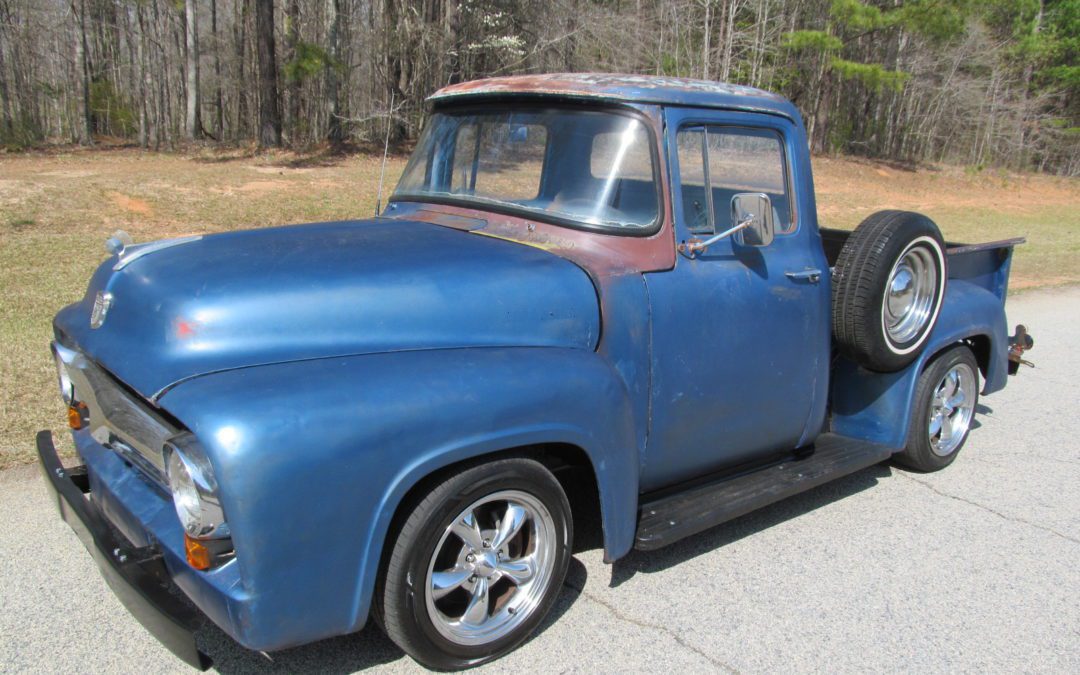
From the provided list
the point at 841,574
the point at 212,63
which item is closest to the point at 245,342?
the point at 841,574

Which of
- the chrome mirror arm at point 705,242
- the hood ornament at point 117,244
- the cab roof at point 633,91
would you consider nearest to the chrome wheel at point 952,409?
the cab roof at point 633,91

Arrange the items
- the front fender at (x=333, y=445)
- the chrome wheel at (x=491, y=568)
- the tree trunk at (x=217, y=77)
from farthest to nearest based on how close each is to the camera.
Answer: the tree trunk at (x=217, y=77), the chrome wheel at (x=491, y=568), the front fender at (x=333, y=445)

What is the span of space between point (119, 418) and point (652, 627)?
6.91ft

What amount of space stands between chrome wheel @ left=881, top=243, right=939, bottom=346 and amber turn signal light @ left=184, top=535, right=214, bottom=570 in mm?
3266

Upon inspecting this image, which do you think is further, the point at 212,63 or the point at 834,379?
the point at 212,63

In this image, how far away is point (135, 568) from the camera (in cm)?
253

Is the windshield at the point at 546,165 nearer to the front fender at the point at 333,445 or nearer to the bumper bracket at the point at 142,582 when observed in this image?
the front fender at the point at 333,445

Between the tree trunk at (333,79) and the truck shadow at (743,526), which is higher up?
the tree trunk at (333,79)

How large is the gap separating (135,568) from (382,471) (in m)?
0.83

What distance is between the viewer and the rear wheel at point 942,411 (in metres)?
4.63

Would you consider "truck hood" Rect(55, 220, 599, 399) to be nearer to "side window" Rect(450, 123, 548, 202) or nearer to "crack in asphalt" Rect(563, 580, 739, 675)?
"side window" Rect(450, 123, 548, 202)

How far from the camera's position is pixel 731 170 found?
3.81 metres

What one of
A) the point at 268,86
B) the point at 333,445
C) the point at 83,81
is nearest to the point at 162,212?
the point at 268,86

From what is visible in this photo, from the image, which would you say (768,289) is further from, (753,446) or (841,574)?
(841,574)
